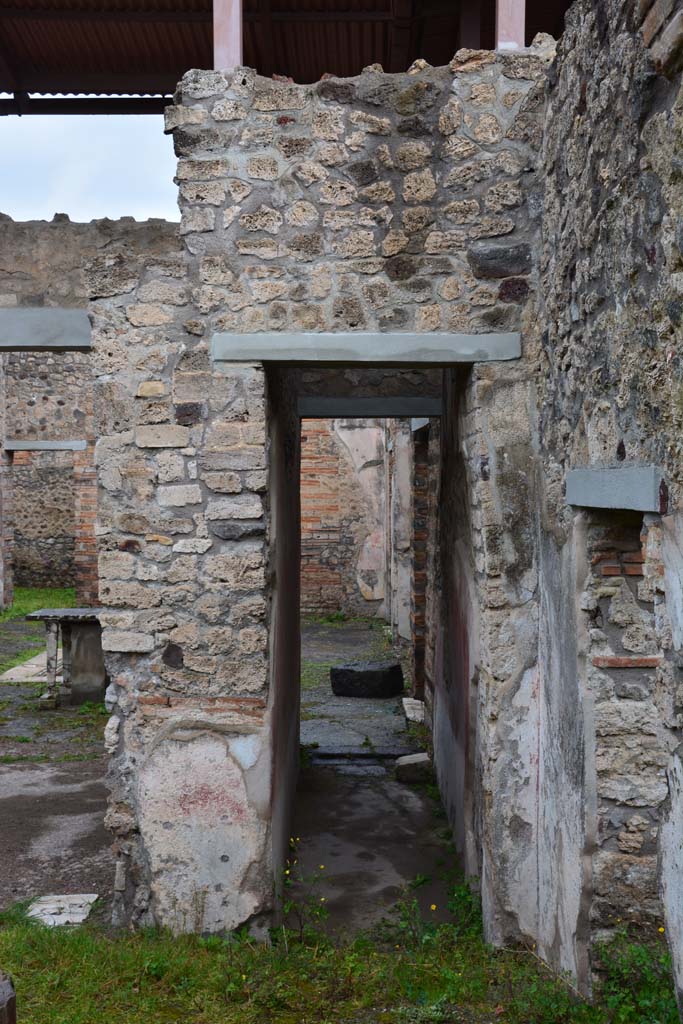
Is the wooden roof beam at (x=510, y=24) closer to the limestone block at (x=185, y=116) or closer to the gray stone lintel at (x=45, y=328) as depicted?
the limestone block at (x=185, y=116)

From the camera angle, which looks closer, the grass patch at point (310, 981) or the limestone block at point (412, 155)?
the grass patch at point (310, 981)

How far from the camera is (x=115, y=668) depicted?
4125mm

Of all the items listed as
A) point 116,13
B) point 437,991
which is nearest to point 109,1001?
point 437,991

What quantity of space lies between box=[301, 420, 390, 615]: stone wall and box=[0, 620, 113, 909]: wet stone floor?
6.23 meters

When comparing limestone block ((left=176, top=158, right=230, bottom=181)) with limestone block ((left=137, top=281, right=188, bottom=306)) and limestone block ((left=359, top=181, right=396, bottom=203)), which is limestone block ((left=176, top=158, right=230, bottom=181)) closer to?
limestone block ((left=137, top=281, right=188, bottom=306))

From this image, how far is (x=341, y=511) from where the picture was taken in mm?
14984

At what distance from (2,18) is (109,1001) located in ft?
19.2

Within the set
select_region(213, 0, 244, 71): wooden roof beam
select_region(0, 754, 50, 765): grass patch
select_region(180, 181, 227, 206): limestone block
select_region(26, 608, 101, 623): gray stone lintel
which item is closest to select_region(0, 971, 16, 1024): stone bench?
select_region(180, 181, 227, 206): limestone block

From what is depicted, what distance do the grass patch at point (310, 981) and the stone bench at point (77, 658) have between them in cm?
499

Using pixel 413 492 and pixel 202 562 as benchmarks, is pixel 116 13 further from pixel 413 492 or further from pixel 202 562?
pixel 413 492

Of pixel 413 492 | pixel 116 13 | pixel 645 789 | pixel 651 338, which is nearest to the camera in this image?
pixel 651 338

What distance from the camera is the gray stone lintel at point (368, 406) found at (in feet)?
20.9

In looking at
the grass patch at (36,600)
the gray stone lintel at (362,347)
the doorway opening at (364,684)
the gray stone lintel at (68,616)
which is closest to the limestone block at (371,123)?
the gray stone lintel at (362,347)

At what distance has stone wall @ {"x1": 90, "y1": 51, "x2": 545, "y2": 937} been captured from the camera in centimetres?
396
